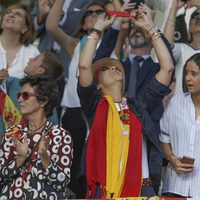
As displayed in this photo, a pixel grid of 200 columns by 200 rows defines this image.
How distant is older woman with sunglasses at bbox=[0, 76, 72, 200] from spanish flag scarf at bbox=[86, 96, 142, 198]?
12.9 inches

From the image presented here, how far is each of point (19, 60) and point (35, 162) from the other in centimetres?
186

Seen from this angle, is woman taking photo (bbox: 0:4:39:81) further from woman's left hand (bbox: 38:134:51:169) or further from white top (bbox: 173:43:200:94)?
woman's left hand (bbox: 38:134:51:169)

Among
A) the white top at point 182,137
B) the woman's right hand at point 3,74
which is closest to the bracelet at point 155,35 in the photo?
the white top at point 182,137

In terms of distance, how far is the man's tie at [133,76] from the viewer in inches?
277

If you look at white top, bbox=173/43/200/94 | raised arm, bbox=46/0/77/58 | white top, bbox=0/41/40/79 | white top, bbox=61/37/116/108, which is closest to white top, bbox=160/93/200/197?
white top, bbox=173/43/200/94

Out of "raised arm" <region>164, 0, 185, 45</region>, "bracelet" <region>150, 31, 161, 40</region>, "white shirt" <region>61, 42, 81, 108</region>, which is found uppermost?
"raised arm" <region>164, 0, 185, 45</region>

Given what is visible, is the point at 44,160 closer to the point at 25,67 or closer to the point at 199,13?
the point at 25,67

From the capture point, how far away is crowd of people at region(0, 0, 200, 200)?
6016 millimetres

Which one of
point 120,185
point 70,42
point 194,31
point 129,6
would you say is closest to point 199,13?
point 194,31

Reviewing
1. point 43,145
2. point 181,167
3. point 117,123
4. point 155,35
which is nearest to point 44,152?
point 43,145

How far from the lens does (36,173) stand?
5949 millimetres

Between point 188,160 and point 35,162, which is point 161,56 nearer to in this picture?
point 188,160

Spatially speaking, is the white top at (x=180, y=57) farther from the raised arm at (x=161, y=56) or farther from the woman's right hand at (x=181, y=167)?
the woman's right hand at (x=181, y=167)

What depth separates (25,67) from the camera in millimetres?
7441
